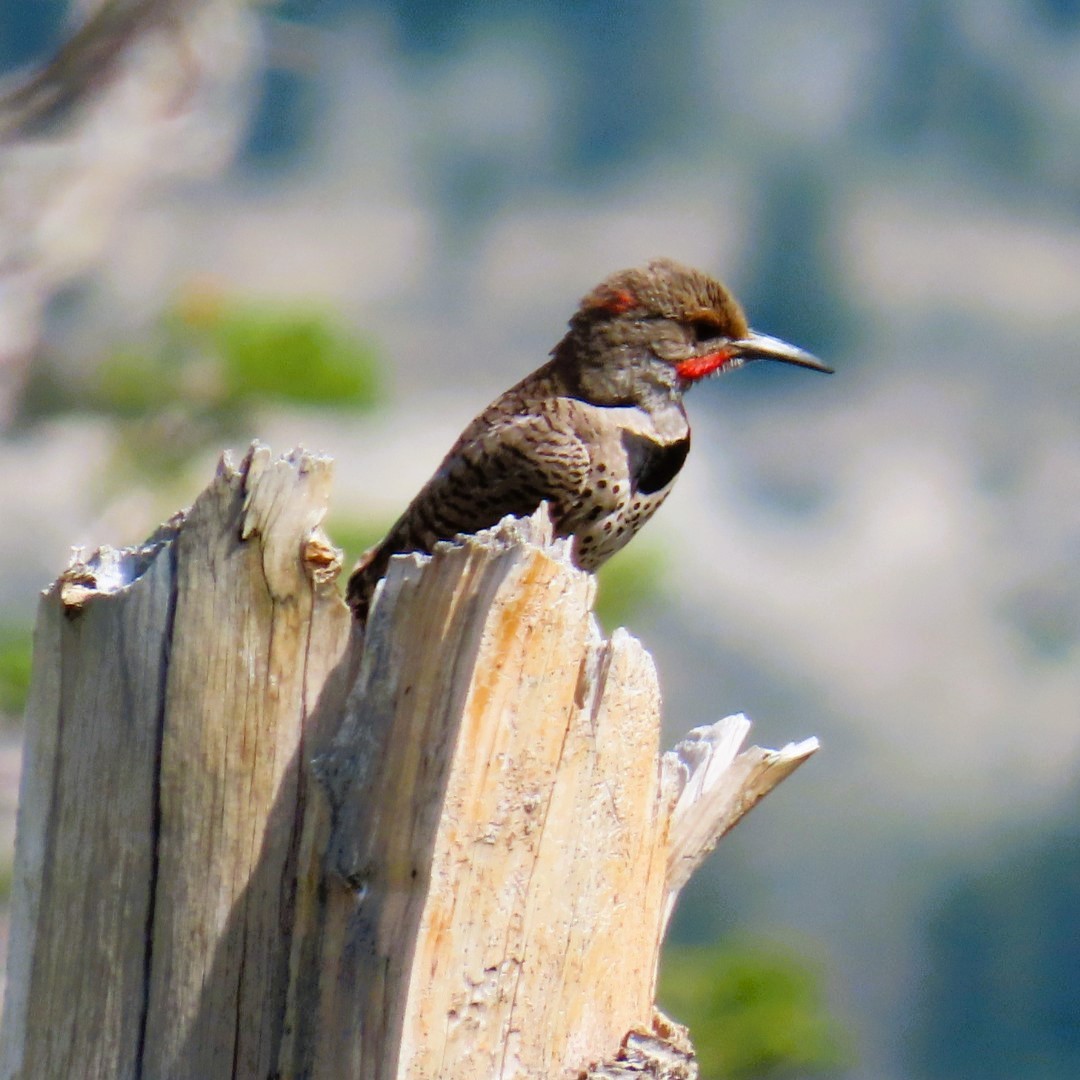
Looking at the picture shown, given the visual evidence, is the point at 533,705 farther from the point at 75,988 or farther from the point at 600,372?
the point at 600,372

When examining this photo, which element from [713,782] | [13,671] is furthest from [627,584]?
[713,782]

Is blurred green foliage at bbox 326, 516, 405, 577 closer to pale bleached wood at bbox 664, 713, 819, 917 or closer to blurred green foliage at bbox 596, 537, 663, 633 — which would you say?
blurred green foliage at bbox 596, 537, 663, 633

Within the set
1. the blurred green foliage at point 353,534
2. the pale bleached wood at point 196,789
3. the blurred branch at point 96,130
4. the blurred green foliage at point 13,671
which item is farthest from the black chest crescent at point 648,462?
the blurred branch at point 96,130

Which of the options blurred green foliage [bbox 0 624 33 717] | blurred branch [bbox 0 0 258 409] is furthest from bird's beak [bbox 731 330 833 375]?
blurred branch [bbox 0 0 258 409]

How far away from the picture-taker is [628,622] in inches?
251

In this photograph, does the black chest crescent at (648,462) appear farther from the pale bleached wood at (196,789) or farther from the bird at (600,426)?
the pale bleached wood at (196,789)

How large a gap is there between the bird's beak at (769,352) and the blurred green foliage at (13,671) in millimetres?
2905

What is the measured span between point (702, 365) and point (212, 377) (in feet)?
9.52

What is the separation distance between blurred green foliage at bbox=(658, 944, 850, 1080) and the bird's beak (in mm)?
2983

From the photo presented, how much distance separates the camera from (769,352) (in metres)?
3.75

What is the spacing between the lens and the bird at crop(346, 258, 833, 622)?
3.41 metres

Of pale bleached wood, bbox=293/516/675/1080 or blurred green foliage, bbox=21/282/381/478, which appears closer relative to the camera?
pale bleached wood, bbox=293/516/675/1080

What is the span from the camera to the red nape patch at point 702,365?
368 centimetres

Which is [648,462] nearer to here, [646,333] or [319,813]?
[646,333]
